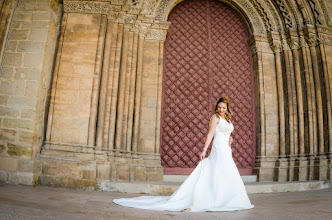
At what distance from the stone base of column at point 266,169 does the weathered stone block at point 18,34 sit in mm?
5946

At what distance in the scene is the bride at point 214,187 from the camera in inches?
111

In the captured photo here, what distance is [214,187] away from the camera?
2994 millimetres

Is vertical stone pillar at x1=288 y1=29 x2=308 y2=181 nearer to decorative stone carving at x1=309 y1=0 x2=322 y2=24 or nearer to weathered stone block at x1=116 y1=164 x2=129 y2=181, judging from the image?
decorative stone carving at x1=309 y1=0 x2=322 y2=24

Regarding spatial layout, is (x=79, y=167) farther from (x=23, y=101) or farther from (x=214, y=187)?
(x=214, y=187)

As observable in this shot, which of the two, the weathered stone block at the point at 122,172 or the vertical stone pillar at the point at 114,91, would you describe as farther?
the vertical stone pillar at the point at 114,91

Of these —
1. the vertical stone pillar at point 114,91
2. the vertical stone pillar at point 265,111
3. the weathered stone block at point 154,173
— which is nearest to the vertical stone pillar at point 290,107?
the vertical stone pillar at point 265,111

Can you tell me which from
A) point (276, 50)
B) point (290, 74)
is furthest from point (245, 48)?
point (290, 74)

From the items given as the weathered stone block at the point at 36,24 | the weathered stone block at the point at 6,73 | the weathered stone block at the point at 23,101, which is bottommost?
the weathered stone block at the point at 23,101

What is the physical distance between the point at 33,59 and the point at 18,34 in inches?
27.0

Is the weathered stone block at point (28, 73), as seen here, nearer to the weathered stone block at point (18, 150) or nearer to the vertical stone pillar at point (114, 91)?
the weathered stone block at point (18, 150)

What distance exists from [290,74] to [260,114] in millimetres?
1368

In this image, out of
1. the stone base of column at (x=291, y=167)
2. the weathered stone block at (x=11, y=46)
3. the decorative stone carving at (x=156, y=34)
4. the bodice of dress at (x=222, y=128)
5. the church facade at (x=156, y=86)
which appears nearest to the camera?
the bodice of dress at (x=222, y=128)

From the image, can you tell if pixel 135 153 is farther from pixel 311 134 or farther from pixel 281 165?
pixel 311 134

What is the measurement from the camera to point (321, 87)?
6.54 metres
